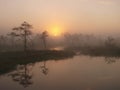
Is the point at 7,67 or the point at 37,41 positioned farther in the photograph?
the point at 37,41

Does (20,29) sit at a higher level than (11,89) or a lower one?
higher

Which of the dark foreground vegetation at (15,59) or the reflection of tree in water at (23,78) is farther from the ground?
the dark foreground vegetation at (15,59)

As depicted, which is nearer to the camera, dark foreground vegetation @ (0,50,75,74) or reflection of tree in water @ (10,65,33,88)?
reflection of tree in water @ (10,65,33,88)

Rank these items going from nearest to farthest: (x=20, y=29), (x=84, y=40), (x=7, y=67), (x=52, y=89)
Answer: (x=52, y=89), (x=7, y=67), (x=20, y=29), (x=84, y=40)

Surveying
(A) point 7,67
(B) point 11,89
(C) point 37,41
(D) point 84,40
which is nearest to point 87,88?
(B) point 11,89

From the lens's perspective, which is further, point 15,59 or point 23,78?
point 15,59

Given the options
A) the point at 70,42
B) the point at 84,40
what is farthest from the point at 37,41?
the point at 84,40

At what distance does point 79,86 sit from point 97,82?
9.22 ft

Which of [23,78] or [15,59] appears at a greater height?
[15,59]

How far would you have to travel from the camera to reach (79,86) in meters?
22.4

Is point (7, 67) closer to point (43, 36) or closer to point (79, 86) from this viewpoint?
point (79, 86)

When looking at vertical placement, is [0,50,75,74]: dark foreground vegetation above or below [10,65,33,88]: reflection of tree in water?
above

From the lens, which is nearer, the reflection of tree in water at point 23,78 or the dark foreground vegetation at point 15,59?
the reflection of tree in water at point 23,78

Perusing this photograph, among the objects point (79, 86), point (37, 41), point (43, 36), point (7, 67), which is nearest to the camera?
point (79, 86)
